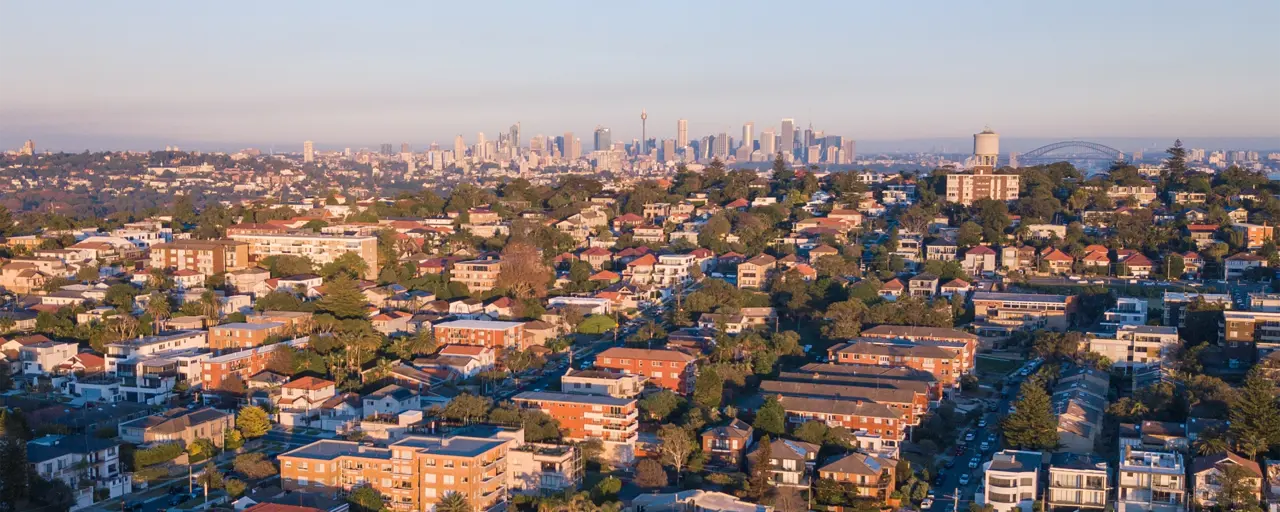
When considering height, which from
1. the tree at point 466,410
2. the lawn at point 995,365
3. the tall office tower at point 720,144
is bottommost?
the lawn at point 995,365

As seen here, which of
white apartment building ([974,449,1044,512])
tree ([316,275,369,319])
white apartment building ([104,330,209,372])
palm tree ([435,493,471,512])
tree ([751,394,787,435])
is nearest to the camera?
palm tree ([435,493,471,512])

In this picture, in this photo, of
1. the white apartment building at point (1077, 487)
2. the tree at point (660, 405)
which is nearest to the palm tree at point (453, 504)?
the tree at point (660, 405)

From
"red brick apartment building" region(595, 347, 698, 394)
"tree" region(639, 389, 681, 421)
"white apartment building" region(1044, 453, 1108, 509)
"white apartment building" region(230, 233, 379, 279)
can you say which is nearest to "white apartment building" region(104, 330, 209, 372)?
"white apartment building" region(230, 233, 379, 279)

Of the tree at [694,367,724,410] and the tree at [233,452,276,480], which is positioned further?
the tree at [694,367,724,410]

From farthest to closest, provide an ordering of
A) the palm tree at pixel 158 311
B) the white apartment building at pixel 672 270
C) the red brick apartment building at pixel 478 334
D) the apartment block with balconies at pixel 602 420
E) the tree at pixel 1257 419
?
the white apartment building at pixel 672 270
the palm tree at pixel 158 311
the red brick apartment building at pixel 478 334
the apartment block with balconies at pixel 602 420
the tree at pixel 1257 419

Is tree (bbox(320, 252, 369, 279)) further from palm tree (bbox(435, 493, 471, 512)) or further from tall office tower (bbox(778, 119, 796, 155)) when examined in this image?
tall office tower (bbox(778, 119, 796, 155))

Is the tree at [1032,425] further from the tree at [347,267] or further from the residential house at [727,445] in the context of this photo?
the tree at [347,267]

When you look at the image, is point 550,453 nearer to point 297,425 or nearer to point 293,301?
point 297,425
